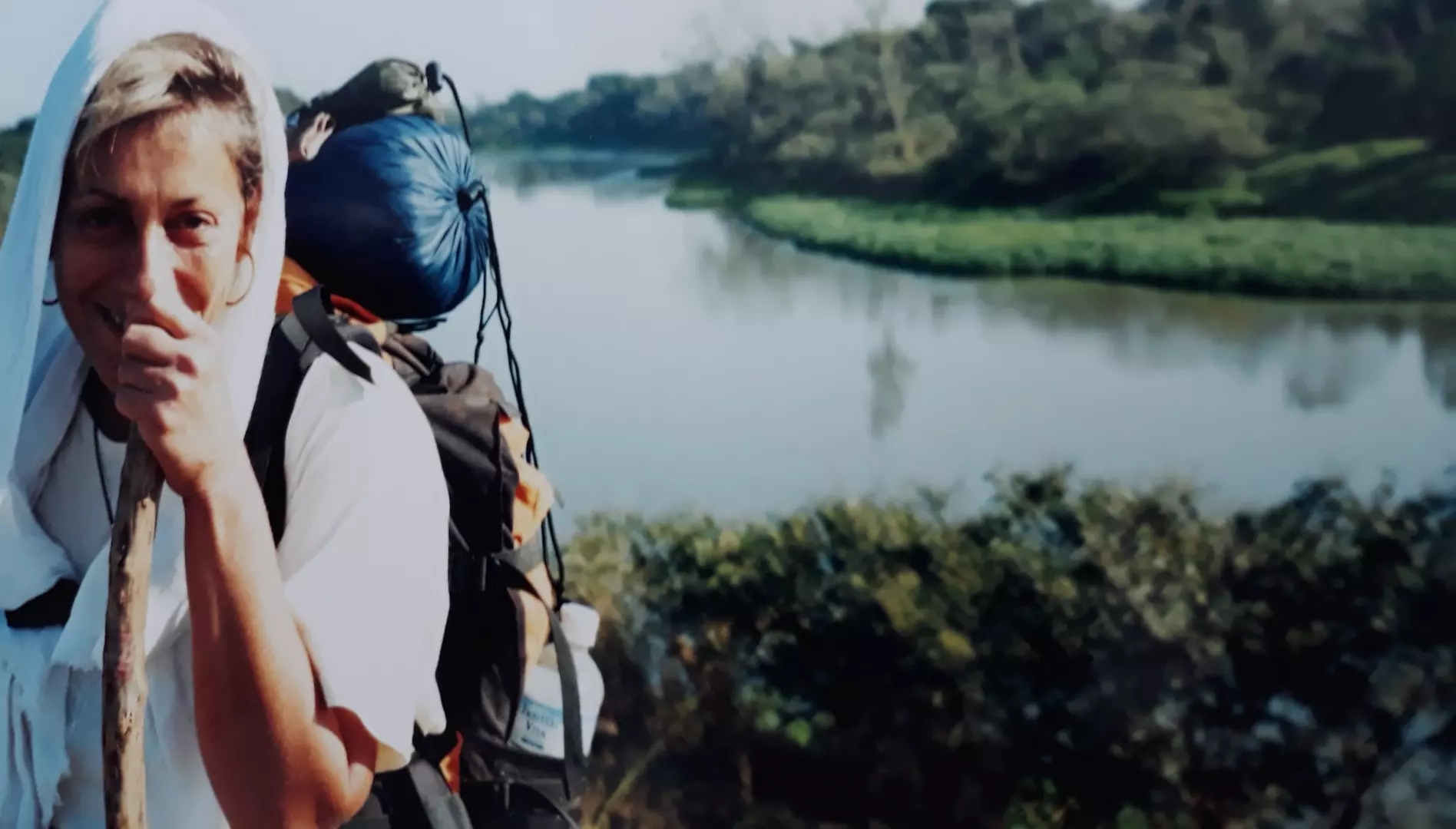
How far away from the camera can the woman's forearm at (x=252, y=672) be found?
48.1 inches

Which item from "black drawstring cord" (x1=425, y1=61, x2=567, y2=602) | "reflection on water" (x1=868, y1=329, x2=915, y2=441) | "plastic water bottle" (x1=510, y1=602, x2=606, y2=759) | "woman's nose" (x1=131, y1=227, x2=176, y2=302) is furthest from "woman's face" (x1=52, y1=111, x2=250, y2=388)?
"reflection on water" (x1=868, y1=329, x2=915, y2=441)

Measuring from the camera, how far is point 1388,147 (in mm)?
1799

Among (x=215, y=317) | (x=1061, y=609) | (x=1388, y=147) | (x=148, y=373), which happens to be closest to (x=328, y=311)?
(x=215, y=317)

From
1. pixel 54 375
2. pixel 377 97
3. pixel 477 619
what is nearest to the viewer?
pixel 54 375

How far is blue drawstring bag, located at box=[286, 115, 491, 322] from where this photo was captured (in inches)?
65.4

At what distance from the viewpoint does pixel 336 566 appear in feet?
4.19

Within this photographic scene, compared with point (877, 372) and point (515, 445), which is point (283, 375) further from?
point (877, 372)

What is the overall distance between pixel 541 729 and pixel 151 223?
81 cm

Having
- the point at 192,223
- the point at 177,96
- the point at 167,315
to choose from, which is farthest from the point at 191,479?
the point at 177,96

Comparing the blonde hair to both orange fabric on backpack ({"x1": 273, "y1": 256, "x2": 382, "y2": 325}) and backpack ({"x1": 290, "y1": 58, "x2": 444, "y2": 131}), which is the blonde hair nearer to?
orange fabric on backpack ({"x1": 273, "y1": 256, "x2": 382, "y2": 325})

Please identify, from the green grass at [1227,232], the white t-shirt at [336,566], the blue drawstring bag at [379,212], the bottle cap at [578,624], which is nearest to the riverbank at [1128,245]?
the green grass at [1227,232]

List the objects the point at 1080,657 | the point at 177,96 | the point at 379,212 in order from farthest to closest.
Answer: the point at 1080,657, the point at 379,212, the point at 177,96

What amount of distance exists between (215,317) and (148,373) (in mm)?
139

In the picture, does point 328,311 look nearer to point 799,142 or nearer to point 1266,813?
point 799,142
